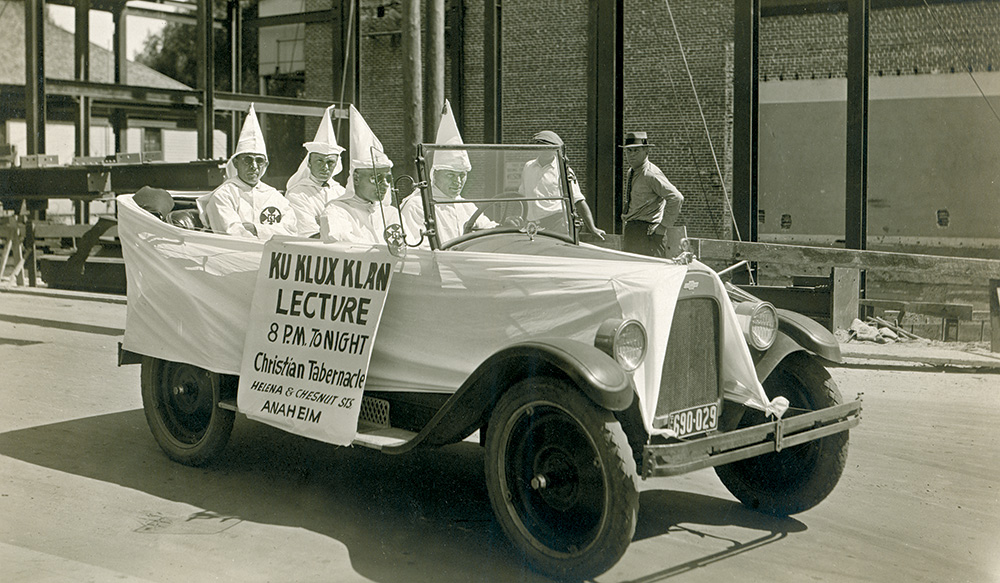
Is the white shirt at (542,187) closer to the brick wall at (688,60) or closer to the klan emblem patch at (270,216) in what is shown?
the klan emblem patch at (270,216)

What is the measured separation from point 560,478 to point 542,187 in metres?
2.11

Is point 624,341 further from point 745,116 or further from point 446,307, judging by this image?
point 745,116

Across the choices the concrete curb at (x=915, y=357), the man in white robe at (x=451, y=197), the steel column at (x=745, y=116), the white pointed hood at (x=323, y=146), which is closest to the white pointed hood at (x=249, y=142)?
the white pointed hood at (x=323, y=146)

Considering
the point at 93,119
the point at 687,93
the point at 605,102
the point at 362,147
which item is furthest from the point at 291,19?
the point at 362,147

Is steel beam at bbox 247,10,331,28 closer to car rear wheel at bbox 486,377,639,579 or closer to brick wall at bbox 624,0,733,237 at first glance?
brick wall at bbox 624,0,733,237

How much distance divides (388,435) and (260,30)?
3666 centimetres

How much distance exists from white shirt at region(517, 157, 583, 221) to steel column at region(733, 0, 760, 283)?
6.92 meters

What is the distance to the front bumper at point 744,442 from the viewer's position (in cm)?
392

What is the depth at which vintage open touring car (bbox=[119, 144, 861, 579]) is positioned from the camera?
→ 163 inches

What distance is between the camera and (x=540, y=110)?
31109mm

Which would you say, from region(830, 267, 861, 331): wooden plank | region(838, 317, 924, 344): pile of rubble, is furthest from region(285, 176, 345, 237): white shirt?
region(838, 317, 924, 344): pile of rubble

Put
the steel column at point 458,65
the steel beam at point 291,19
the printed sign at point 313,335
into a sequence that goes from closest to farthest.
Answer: the printed sign at point 313,335, the steel column at point 458,65, the steel beam at point 291,19

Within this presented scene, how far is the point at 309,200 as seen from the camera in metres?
7.30

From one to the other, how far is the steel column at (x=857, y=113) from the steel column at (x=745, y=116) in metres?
1.14
